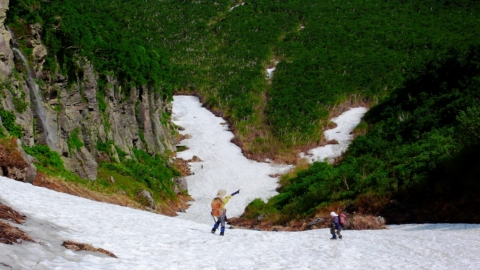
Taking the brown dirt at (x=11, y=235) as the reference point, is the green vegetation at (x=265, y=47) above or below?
above

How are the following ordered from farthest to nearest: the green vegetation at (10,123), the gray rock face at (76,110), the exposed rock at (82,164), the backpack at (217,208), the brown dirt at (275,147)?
the brown dirt at (275,147)
the exposed rock at (82,164)
the gray rock face at (76,110)
the green vegetation at (10,123)
the backpack at (217,208)

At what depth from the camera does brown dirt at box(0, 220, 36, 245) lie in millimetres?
7489

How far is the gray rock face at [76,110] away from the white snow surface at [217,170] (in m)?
8.34

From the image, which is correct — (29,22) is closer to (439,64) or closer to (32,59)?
(32,59)

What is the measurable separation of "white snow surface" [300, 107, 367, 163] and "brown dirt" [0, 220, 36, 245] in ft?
159

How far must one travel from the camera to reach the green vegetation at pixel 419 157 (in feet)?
73.8

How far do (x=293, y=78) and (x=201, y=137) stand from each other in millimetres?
33358

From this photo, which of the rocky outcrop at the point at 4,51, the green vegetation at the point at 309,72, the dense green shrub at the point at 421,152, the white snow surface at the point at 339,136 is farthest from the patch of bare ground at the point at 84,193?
the white snow surface at the point at 339,136

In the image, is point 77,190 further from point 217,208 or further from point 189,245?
point 189,245

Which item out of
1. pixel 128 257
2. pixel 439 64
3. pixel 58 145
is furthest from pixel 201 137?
pixel 128 257

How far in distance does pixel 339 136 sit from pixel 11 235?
64411 millimetres

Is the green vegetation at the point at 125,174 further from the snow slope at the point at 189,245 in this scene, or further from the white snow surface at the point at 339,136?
the white snow surface at the point at 339,136

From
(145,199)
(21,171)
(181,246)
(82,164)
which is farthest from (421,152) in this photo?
(21,171)

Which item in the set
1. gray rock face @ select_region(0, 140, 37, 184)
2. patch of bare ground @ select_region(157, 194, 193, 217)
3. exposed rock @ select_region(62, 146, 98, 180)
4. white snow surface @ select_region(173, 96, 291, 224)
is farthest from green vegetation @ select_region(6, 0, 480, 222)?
gray rock face @ select_region(0, 140, 37, 184)
